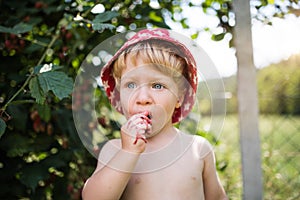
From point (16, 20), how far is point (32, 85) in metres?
0.59

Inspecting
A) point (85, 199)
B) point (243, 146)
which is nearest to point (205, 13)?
point (243, 146)

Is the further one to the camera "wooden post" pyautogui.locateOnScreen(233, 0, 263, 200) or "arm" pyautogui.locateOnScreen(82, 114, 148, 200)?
"wooden post" pyautogui.locateOnScreen(233, 0, 263, 200)

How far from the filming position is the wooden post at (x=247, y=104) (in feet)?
4.32

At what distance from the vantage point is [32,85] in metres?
1.21

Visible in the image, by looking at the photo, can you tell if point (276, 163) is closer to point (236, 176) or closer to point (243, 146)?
point (236, 176)

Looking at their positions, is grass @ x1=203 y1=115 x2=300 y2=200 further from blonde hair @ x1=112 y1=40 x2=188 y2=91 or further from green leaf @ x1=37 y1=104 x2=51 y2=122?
blonde hair @ x1=112 y1=40 x2=188 y2=91

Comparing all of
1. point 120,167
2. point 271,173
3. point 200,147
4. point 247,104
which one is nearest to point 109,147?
point 120,167

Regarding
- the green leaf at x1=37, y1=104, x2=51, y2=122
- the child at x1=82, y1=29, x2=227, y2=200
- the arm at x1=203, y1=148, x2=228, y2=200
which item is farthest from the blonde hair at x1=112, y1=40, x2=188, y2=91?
the green leaf at x1=37, y1=104, x2=51, y2=122

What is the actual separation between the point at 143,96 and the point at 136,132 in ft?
0.25

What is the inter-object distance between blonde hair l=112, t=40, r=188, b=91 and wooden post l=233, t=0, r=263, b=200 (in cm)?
29

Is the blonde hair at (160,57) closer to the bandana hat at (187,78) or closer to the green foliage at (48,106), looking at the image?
the bandana hat at (187,78)

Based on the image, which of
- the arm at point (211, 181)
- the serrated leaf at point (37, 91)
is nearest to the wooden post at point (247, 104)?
the arm at point (211, 181)

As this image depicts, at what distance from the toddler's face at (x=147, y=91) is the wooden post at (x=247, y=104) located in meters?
0.33

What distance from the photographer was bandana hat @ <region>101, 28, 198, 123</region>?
108 cm
